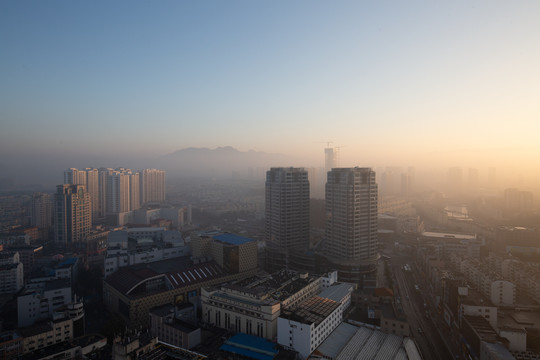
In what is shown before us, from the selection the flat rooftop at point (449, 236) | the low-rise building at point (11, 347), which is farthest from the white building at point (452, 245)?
the low-rise building at point (11, 347)

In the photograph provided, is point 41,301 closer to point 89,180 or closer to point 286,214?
point 286,214

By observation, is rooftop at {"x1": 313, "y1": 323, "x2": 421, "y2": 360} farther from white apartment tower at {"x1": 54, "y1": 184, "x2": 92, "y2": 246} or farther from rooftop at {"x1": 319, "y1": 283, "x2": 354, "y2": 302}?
white apartment tower at {"x1": 54, "y1": 184, "x2": 92, "y2": 246}

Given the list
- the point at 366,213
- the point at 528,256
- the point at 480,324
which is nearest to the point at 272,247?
the point at 366,213

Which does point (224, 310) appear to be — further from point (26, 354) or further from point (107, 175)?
point (107, 175)

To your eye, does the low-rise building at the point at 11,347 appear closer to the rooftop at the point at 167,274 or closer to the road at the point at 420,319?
the rooftop at the point at 167,274

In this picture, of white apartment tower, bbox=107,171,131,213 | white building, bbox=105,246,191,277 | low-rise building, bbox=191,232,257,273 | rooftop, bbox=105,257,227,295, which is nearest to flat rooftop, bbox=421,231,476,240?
low-rise building, bbox=191,232,257,273

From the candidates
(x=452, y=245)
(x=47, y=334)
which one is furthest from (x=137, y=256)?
(x=452, y=245)
